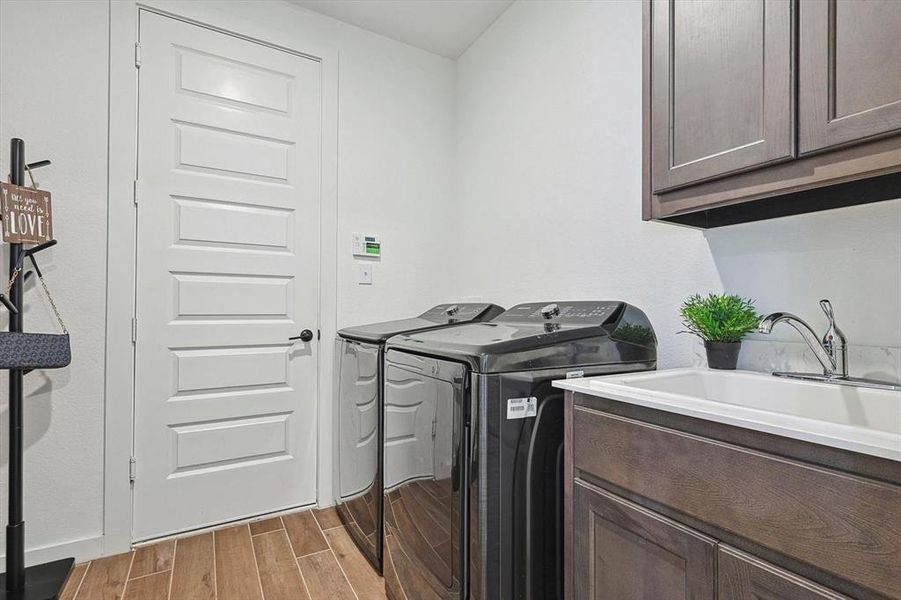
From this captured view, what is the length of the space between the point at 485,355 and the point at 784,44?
3.30 feet

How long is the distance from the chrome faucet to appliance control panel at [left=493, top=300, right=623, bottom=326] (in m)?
0.47

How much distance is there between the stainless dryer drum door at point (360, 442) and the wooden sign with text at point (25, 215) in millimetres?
1294

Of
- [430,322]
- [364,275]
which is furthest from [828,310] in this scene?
[364,275]

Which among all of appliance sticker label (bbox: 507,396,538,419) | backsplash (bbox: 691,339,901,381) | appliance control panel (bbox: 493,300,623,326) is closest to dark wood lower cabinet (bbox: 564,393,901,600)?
appliance sticker label (bbox: 507,396,538,419)

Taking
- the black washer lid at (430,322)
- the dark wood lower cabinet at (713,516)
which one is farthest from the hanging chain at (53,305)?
the dark wood lower cabinet at (713,516)

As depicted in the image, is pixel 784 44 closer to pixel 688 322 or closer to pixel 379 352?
pixel 688 322

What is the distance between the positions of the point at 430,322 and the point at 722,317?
1253 millimetres

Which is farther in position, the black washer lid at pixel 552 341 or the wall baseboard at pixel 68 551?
the wall baseboard at pixel 68 551

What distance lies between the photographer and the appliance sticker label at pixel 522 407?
130cm

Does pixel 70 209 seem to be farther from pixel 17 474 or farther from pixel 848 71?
pixel 848 71

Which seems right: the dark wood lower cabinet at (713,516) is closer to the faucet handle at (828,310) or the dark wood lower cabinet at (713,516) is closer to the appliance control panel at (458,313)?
the faucet handle at (828,310)

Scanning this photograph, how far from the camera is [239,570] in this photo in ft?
6.32

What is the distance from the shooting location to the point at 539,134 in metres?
2.30

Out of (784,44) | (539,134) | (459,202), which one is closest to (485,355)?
(784,44)
